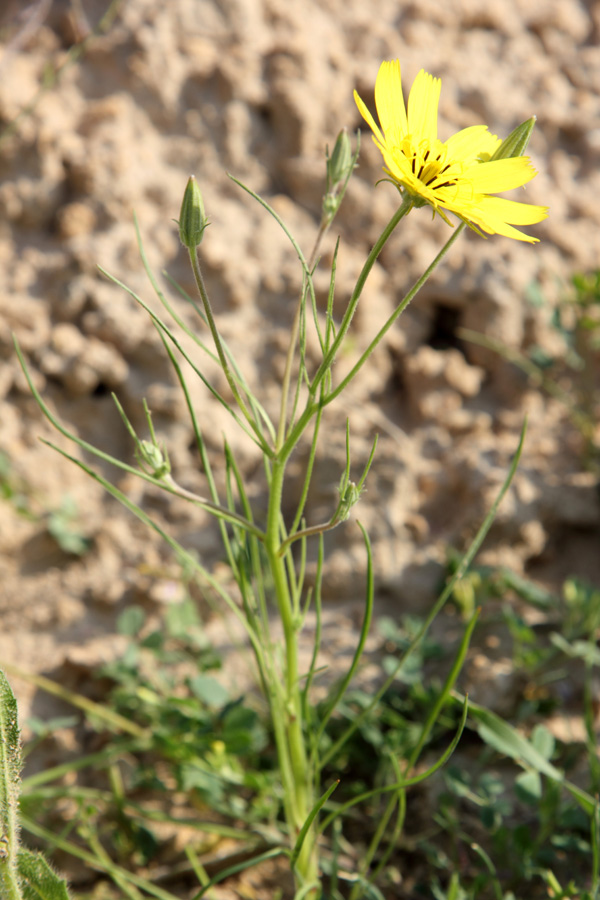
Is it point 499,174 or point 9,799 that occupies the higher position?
point 499,174

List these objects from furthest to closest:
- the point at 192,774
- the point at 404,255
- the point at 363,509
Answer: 1. the point at 404,255
2. the point at 363,509
3. the point at 192,774

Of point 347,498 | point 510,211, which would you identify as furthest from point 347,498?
point 510,211

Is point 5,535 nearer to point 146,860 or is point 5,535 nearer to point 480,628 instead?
point 146,860

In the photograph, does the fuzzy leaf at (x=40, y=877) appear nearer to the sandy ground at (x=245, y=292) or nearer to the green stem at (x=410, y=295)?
the sandy ground at (x=245, y=292)

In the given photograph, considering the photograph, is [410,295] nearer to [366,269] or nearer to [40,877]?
[366,269]

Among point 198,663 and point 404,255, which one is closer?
point 198,663

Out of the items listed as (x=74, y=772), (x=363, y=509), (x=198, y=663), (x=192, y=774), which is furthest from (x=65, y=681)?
(x=363, y=509)

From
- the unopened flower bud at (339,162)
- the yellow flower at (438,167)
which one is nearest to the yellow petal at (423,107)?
the yellow flower at (438,167)
